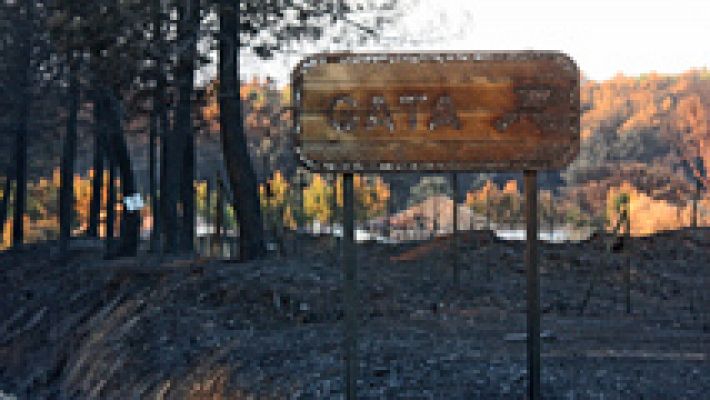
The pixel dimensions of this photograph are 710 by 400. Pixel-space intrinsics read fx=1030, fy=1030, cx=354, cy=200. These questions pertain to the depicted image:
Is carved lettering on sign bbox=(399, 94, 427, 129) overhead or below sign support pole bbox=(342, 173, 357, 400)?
overhead

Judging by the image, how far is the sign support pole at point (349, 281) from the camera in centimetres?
741

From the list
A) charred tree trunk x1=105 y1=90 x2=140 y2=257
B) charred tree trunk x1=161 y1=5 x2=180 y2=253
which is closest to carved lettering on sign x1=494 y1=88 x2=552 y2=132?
charred tree trunk x1=161 y1=5 x2=180 y2=253

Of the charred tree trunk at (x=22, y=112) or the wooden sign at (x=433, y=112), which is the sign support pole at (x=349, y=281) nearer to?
the wooden sign at (x=433, y=112)

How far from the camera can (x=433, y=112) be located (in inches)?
293

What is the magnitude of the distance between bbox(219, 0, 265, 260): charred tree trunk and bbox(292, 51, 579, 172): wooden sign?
13858 mm

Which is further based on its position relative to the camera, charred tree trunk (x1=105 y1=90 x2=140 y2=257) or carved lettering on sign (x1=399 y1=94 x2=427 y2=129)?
charred tree trunk (x1=105 y1=90 x2=140 y2=257)

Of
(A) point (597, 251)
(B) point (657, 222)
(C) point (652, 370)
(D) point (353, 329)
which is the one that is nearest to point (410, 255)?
(A) point (597, 251)

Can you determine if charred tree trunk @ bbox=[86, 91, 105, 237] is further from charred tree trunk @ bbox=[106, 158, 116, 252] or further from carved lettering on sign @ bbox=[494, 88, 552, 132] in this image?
carved lettering on sign @ bbox=[494, 88, 552, 132]

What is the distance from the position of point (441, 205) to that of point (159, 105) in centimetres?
3053

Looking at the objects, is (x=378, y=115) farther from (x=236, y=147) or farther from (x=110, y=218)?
(x=110, y=218)

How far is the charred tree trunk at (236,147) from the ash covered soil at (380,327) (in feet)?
3.89

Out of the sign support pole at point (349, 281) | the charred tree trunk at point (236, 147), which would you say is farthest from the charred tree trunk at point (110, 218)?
the sign support pole at point (349, 281)

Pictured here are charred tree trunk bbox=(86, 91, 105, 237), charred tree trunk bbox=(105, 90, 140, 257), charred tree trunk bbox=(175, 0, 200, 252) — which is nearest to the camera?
charred tree trunk bbox=(175, 0, 200, 252)

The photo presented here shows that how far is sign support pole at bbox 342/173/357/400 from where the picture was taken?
7406mm
